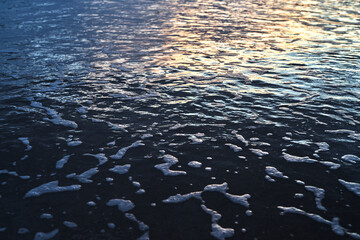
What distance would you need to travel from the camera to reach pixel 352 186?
4648 mm

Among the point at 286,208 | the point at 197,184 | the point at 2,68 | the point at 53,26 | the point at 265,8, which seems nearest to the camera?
the point at 286,208

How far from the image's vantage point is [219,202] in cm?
439

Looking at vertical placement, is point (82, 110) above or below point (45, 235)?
below

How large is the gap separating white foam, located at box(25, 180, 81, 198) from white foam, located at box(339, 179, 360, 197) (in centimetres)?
379

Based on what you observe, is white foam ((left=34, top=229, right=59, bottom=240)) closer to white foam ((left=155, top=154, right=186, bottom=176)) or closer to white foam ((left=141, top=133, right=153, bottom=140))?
white foam ((left=155, top=154, right=186, bottom=176))

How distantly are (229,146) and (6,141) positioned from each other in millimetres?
3973

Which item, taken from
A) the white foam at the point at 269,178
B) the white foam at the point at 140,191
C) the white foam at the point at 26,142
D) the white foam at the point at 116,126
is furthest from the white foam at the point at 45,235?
the white foam at the point at 269,178

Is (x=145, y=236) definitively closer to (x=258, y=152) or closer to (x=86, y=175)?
(x=86, y=175)

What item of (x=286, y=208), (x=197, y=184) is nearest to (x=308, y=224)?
(x=286, y=208)

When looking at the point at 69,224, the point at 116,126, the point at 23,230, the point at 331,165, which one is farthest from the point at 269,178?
the point at 23,230

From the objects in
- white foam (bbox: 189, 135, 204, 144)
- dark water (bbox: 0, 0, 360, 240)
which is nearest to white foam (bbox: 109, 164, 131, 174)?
dark water (bbox: 0, 0, 360, 240)

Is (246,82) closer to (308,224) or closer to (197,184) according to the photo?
(197,184)

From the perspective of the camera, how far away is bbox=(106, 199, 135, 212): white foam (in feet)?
14.0

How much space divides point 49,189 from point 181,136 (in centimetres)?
248
